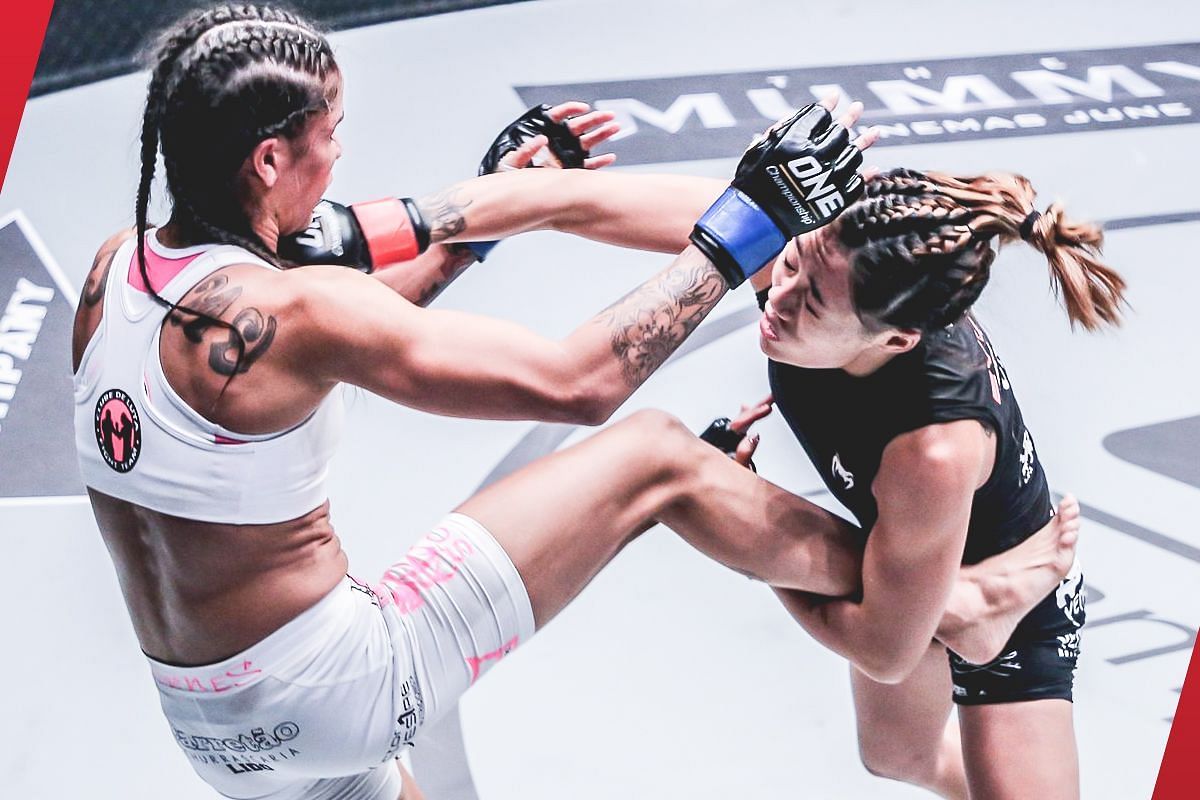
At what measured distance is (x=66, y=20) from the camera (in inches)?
180

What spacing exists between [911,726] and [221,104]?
65.1 inches

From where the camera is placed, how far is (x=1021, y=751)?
7.47ft

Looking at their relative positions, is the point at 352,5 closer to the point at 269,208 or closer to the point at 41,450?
the point at 41,450

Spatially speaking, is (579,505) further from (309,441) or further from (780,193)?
(780,193)

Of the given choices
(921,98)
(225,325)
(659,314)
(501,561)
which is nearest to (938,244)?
(659,314)

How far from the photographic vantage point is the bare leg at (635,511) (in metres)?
1.92

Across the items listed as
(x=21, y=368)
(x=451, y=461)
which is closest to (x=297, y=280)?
(x=451, y=461)

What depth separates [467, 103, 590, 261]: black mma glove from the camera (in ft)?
8.46

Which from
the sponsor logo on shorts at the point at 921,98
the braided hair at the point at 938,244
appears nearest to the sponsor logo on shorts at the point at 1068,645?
the braided hair at the point at 938,244

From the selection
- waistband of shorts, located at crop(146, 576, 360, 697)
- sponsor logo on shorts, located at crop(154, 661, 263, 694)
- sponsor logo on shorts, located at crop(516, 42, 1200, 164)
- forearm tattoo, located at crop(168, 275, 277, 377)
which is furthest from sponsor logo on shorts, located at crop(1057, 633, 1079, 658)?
sponsor logo on shorts, located at crop(516, 42, 1200, 164)

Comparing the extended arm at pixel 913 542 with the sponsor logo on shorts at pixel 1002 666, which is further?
the sponsor logo on shorts at pixel 1002 666

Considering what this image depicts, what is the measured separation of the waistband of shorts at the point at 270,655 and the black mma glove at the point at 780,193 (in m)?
0.73

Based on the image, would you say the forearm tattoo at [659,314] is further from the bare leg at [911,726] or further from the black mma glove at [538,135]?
the bare leg at [911,726]

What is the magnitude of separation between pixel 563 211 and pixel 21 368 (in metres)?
1.84
